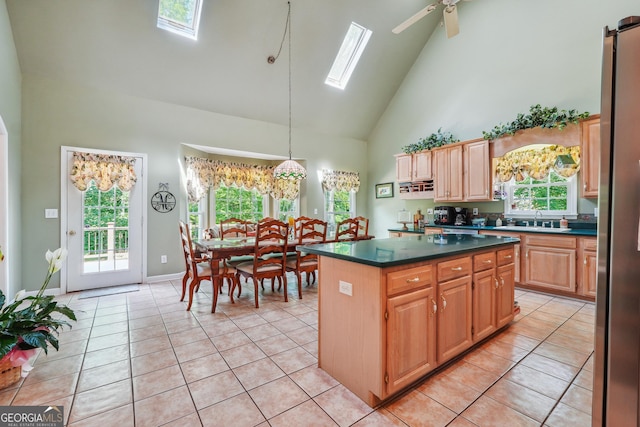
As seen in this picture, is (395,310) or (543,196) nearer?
(395,310)

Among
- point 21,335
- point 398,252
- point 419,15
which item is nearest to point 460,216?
point 419,15

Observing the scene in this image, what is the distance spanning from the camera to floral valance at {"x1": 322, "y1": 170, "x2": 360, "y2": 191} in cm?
649

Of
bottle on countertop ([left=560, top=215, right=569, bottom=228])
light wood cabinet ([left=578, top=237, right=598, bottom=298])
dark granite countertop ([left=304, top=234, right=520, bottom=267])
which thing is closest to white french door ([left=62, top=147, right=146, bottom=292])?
dark granite countertop ([left=304, top=234, right=520, bottom=267])

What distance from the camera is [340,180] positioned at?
21.9 ft

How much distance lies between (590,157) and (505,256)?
226 centimetres

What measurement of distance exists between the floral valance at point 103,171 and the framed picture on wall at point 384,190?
5.00 meters

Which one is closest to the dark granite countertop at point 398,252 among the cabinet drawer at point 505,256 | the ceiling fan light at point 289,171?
the cabinet drawer at point 505,256

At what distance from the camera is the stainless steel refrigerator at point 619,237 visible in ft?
3.05

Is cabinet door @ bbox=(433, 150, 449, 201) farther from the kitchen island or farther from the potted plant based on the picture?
the potted plant

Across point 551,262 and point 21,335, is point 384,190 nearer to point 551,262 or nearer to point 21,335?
point 551,262

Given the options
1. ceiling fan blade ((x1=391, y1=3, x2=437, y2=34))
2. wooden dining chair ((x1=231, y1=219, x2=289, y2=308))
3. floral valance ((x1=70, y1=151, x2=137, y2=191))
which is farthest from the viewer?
floral valance ((x1=70, y1=151, x2=137, y2=191))

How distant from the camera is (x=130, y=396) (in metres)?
1.81

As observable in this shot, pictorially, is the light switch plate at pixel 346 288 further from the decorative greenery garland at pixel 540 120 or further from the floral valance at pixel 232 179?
the floral valance at pixel 232 179

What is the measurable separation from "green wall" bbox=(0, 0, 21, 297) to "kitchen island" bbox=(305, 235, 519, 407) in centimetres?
368
